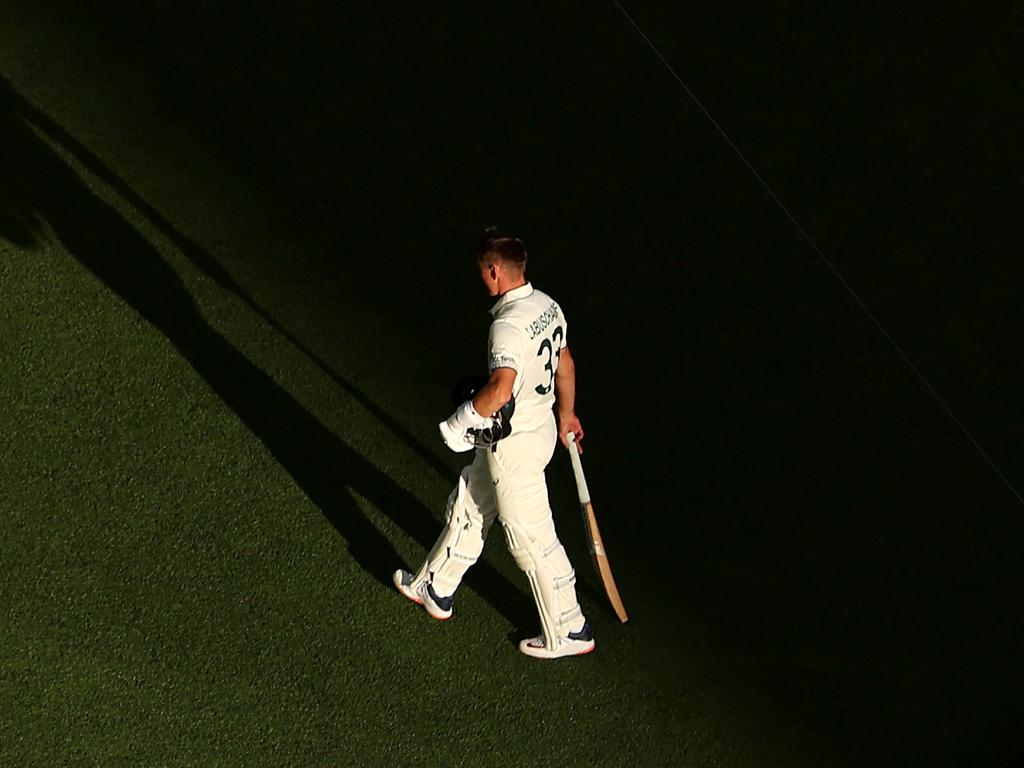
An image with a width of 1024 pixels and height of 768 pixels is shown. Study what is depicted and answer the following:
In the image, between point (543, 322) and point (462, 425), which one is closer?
point (462, 425)

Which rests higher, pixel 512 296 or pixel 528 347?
pixel 512 296

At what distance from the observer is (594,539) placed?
7359mm

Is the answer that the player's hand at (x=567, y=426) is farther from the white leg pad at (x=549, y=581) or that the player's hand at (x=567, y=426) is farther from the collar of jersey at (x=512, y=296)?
the collar of jersey at (x=512, y=296)

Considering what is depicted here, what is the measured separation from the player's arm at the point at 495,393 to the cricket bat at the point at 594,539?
983mm

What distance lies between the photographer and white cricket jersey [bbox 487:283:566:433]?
6.49 meters

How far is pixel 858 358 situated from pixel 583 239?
1.86 meters

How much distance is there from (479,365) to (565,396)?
141 centimetres

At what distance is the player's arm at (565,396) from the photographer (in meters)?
7.07

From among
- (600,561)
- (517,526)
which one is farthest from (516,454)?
(600,561)

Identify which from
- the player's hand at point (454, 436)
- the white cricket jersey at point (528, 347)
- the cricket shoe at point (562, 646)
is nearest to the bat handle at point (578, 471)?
the white cricket jersey at point (528, 347)

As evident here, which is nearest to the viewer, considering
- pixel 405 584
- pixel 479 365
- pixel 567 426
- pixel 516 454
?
pixel 516 454

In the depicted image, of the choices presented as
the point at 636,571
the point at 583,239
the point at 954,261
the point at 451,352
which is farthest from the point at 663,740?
the point at 954,261

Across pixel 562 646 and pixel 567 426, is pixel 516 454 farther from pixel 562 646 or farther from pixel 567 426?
pixel 562 646

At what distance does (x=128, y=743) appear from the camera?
690 centimetres
